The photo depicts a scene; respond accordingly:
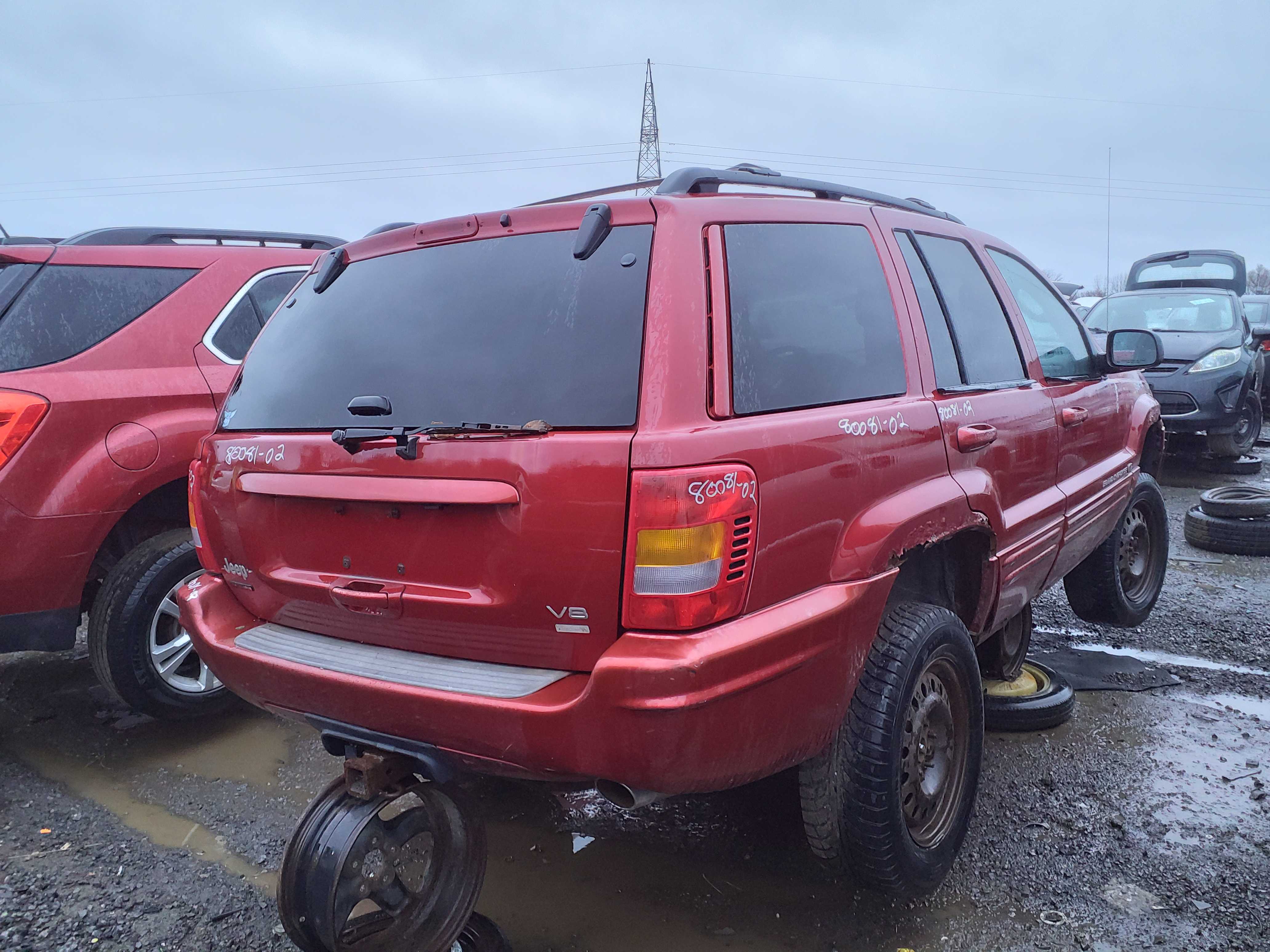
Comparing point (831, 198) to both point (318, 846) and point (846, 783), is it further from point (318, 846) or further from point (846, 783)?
point (318, 846)

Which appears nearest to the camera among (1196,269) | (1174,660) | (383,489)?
(383,489)

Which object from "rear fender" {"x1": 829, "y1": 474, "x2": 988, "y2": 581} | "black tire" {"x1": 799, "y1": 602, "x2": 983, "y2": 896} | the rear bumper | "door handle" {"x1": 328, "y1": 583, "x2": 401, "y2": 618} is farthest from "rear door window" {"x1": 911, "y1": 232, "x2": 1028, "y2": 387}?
"door handle" {"x1": 328, "y1": 583, "x2": 401, "y2": 618}

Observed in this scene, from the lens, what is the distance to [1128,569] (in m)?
4.69

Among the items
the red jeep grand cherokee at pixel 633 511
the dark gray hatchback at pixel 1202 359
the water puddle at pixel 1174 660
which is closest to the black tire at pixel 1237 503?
the dark gray hatchback at pixel 1202 359

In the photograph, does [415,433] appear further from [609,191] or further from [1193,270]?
[1193,270]

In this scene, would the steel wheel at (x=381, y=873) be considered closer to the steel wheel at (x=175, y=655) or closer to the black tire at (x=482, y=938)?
the black tire at (x=482, y=938)

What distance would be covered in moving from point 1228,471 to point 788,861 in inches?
321

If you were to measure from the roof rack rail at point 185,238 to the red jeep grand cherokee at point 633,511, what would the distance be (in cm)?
169

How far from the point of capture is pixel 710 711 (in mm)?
1843

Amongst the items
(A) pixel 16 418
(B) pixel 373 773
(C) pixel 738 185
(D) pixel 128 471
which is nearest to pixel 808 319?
(C) pixel 738 185

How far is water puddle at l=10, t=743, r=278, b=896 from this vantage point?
112 inches

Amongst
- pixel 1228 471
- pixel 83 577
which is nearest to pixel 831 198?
pixel 83 577

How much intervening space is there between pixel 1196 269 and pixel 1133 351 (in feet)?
38.8

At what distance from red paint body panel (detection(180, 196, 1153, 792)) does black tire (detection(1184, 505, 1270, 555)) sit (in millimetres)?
4363
